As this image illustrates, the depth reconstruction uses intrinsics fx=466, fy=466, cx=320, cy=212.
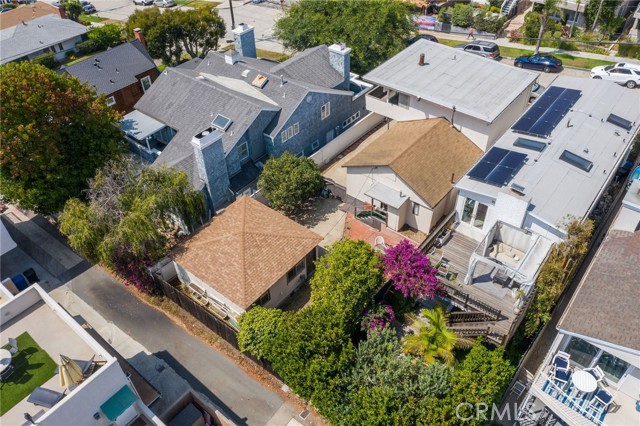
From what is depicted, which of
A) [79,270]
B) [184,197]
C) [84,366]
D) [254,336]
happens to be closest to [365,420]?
[254,336]

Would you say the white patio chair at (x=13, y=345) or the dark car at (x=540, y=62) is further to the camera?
the dark car at (x=540, y=62)

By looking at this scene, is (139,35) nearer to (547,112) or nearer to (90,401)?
(547,112)

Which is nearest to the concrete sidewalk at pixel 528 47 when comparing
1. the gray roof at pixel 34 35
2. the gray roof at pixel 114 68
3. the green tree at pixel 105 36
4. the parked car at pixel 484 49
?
the parked car at pixel 484 49

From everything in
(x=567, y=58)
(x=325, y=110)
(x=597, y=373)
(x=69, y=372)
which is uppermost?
(x=325, y=110)

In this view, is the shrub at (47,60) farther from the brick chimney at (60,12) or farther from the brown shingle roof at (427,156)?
the brown shingle roof at (427,156)

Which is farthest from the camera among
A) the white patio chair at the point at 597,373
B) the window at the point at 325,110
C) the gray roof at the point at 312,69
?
the gray roof at the point at 312,69

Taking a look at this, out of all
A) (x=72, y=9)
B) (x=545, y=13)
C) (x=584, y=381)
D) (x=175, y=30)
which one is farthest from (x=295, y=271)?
(x=72, y=9)
